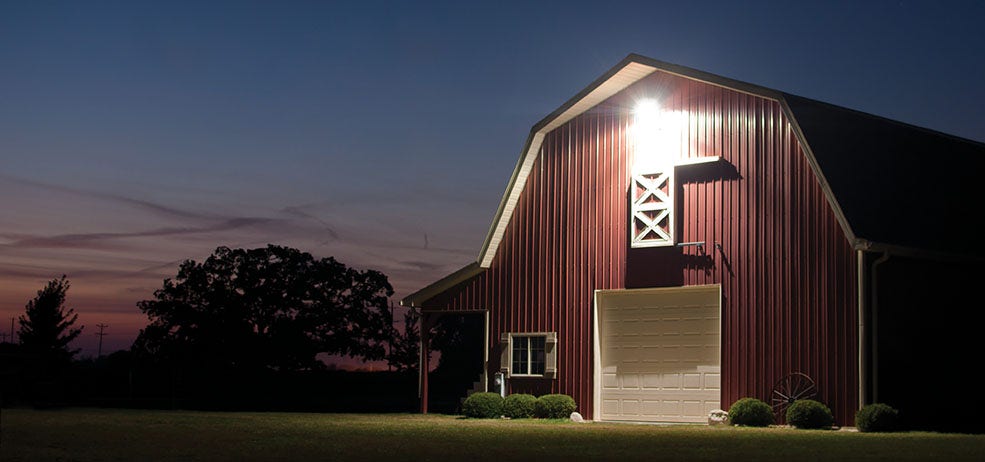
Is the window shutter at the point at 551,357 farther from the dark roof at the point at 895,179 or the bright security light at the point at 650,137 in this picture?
the dark roof at the point at 895,179

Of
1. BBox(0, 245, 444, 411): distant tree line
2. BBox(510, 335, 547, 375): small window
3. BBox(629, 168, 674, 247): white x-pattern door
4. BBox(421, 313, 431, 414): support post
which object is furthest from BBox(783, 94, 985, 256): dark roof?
BBox(0, 245, 444, 411): distant tree line

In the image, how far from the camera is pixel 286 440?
18.7 m

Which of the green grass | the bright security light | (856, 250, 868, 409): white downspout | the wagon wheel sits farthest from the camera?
the bright security light

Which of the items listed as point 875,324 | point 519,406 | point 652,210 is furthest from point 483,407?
point 875,324

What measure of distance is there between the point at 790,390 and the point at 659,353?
3.80 m

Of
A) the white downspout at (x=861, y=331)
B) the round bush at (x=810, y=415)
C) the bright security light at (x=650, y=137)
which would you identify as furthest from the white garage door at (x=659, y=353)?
the white downspout at (x=861, y=331)

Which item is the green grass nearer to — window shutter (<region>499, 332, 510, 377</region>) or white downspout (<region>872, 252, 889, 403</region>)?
white downspout (<region>872, 252, 889, 403</region>)

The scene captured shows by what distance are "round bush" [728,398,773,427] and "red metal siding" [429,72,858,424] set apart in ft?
2.19

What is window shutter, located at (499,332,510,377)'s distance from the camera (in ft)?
96.1

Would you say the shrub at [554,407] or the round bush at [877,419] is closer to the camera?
the round bush at [877,419]

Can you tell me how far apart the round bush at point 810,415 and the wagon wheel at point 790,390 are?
0.58m

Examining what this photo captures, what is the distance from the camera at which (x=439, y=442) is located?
18516mm

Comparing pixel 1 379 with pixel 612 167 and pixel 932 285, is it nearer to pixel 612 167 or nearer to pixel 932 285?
pixel 612 167

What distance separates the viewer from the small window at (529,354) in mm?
28594
